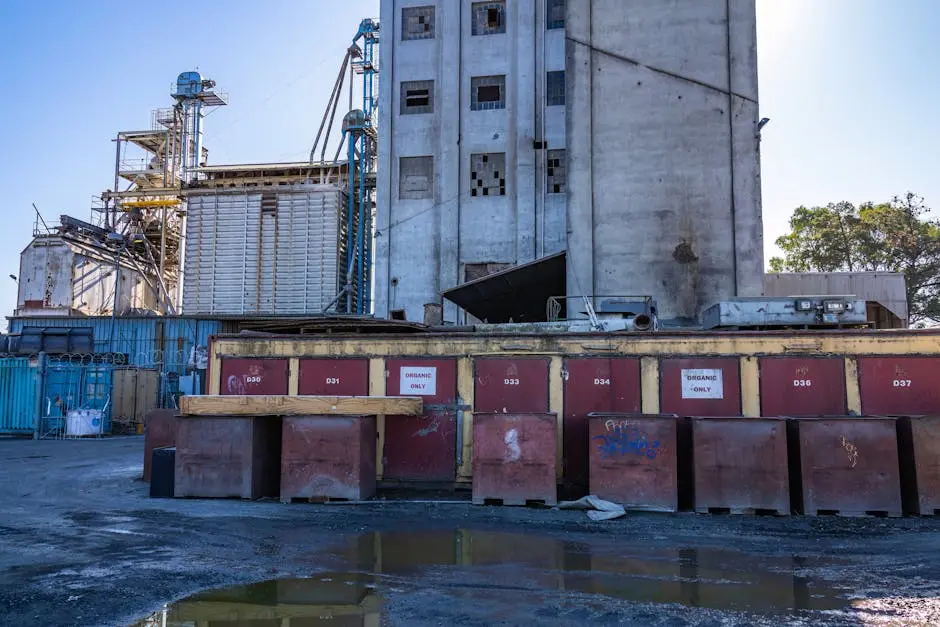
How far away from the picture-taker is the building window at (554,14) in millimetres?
30000

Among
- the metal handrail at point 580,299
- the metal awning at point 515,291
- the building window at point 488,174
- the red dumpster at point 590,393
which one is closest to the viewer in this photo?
the red dumpster at point 590,393

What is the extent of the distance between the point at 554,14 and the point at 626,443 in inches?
947

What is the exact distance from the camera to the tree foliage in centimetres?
3894

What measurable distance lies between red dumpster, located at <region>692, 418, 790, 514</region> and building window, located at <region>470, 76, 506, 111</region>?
22036 mm

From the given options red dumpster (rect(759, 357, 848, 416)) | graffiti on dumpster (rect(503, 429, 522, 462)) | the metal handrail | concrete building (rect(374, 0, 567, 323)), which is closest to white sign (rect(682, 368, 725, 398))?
red dumpster (rect(759, 357, 848, 416))

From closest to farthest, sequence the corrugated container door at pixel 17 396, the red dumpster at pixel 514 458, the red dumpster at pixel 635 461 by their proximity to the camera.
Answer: the red dumpster at pixel 635 461
the red dumpster at pixel 514 458
the corrugated container door at pixel 17 396

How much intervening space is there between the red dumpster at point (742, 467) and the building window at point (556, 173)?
1929cm

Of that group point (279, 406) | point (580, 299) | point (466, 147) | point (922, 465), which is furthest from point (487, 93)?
point (922, 465)

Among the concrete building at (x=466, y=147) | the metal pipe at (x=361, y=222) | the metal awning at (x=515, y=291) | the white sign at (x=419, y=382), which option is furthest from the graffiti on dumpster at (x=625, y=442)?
the metal pipe at (x=361, y=222)

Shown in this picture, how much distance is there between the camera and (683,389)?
1276 centimetres

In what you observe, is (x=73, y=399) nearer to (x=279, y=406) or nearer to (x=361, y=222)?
(x=361, y=222)

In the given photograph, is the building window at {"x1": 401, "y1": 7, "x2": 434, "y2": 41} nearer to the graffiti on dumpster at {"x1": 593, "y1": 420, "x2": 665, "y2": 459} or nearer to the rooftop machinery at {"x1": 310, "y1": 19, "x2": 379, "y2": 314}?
the rooftop machinery at {"x1": 310, "y1": 19, "x2": 379, "y2": 314}

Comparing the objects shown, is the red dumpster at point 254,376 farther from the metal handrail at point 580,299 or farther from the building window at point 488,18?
the building window at point 488,18

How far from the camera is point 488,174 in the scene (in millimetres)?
30000
